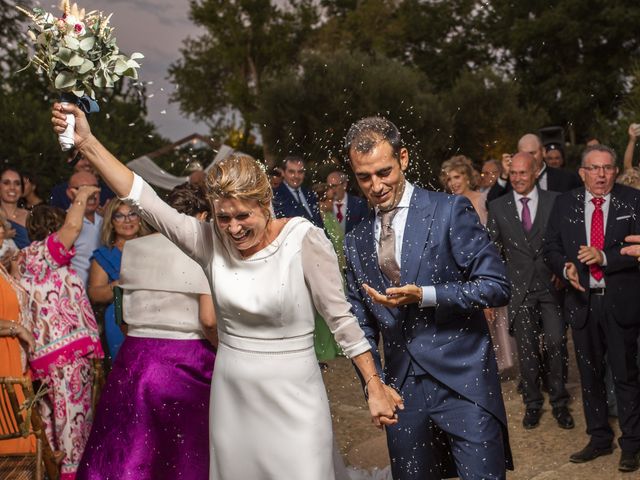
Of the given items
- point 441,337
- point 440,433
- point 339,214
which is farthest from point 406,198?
point 339,214

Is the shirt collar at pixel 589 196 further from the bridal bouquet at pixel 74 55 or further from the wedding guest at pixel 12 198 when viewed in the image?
the wedding guest at pixel 12 198

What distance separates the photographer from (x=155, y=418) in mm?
4621

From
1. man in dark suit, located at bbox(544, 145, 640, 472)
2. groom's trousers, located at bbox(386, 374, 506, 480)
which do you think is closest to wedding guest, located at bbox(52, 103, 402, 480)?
groom's trousers, located at bbox(386, 374, 506, 480)

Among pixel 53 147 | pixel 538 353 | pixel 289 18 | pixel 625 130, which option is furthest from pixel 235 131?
pixel 538 353

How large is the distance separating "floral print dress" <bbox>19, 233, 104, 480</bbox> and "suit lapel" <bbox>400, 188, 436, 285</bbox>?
9.52 ft

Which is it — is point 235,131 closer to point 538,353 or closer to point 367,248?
point 538,353

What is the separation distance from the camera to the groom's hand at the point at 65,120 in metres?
3.03

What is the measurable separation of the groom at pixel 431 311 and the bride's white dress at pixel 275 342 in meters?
0.39

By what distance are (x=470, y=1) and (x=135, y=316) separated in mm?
42061

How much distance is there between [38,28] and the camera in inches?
120

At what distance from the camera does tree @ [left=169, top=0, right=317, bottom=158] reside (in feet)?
143

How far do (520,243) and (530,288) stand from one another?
1.35 ft

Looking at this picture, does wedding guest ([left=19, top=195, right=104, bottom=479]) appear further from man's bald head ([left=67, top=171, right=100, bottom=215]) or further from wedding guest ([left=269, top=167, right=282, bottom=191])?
wedding guest ([left=269, top=167, right=282, bottom=191])

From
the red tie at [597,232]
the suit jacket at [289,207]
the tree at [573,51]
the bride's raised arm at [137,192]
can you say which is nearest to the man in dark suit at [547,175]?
the red tie at [597,232]
